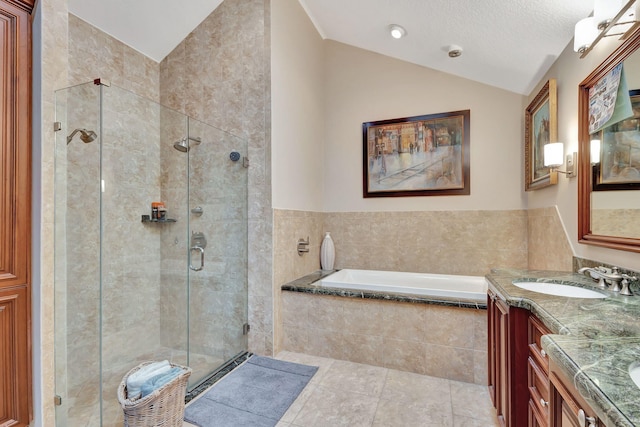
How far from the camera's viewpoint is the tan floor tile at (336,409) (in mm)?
1780

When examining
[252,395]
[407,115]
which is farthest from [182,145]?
[407,115]

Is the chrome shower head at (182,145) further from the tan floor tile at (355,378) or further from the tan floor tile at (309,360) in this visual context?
the tan floor tile at (355,378)

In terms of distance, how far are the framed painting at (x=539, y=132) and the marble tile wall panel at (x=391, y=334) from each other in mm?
1311

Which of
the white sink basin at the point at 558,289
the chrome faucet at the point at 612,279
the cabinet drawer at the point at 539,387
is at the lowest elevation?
the cabinet drawer at the point at 539,387

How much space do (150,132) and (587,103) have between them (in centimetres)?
328

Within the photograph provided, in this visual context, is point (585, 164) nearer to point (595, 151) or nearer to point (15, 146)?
point (595, 151)

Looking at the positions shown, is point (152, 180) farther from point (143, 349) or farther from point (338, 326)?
point (338, 326)

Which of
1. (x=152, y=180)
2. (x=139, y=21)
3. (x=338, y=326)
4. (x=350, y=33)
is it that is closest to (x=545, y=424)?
(x=338, y=326)

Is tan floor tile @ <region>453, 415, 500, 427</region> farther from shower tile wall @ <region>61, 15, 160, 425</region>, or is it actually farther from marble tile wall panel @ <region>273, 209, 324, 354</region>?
shower tile wall @ <region>61, 15, 160, 425</region>

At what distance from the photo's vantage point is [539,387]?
1.19m

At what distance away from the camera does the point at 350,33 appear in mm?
3225

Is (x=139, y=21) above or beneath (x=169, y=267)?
above

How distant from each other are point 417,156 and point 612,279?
2.10 metres

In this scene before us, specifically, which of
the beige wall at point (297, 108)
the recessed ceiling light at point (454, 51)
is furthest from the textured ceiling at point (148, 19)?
the recessed ceiling light at point (454, 51)
